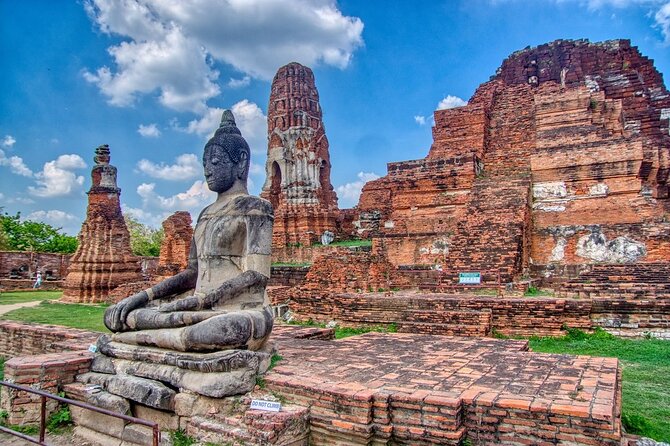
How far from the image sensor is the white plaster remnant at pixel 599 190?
37.9 ft

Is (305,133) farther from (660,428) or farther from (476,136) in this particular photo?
(660,428)

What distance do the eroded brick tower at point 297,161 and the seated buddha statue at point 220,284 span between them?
15.6 metres

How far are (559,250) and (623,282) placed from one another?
2373 mm

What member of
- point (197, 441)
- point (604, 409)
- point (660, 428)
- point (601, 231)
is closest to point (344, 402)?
point (197, 441)

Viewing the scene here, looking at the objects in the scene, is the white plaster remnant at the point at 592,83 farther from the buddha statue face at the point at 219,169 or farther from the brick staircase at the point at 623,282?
the buddha statue face at the point at 219,169

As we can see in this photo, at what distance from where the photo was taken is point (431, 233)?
1250cm

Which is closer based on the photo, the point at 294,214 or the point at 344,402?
the point at 344,402

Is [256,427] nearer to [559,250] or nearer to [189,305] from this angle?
[189,305]

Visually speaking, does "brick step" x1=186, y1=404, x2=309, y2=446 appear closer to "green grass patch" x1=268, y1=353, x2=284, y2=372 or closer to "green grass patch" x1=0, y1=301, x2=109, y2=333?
"green grass patch" x1=268, y1=353, x2=284, y2=372

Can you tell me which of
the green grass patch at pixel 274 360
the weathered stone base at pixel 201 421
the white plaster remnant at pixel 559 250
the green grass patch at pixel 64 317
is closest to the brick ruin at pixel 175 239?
the green grass patch at pixel 64 317

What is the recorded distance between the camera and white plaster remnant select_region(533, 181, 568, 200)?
12.0m

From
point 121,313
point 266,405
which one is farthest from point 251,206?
point 266,405

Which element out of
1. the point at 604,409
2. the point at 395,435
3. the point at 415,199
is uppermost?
the point at 415,199

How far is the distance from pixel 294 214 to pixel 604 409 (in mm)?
18489
